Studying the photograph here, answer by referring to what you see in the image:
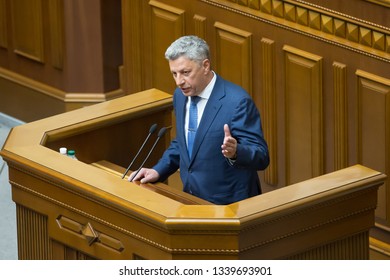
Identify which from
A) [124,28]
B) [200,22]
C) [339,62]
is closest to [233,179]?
[339,62]

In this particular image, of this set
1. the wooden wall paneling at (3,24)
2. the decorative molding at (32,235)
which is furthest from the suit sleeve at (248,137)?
the wooden wall paneling at (3,24)

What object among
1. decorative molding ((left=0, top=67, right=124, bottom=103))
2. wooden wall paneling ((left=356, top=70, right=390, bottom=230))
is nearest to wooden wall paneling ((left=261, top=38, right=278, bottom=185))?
wooden wall paneling ((left=356, top=70, right=390, bottom=230))

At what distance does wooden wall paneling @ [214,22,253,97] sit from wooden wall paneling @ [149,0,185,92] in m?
0.32

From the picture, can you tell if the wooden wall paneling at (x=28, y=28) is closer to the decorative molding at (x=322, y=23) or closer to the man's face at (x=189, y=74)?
the decorative molding at (x=322, y=23)

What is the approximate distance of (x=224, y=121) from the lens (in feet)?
20.4

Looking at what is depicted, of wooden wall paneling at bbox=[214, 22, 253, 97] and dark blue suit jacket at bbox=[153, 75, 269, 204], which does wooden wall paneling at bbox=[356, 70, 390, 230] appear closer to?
wooden wall paneling at bbox=[214, 22, 253, 97]

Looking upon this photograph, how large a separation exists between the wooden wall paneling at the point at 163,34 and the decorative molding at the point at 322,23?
40cm

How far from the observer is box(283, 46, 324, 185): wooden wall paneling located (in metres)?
7.73

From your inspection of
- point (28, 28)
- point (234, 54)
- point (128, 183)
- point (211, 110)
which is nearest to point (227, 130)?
point (211, 110)

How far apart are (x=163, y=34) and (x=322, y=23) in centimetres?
127

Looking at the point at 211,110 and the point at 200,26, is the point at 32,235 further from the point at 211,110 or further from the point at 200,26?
the point at 200,26

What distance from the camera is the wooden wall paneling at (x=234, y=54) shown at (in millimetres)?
8086

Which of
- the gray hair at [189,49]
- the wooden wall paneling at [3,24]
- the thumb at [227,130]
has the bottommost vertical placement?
the wooden wall paneling at [3,24]

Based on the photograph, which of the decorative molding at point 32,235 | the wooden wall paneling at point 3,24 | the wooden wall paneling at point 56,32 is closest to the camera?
Result: the decorative molding at point 32,235
